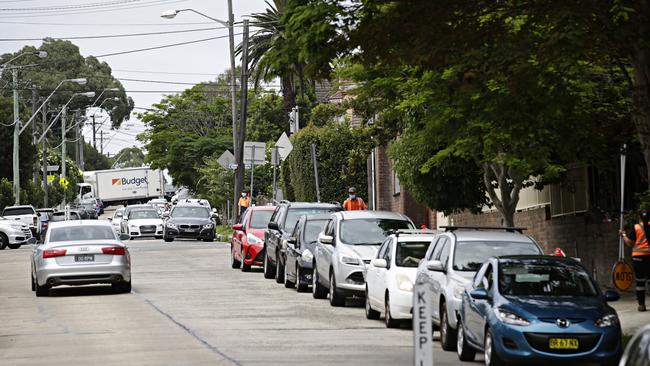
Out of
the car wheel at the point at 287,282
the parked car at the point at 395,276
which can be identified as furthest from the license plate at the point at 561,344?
the car wheel at the point at 287,282

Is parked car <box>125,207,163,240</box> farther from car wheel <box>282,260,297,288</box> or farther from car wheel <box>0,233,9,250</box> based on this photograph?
car wheel <box>282,260,297,288</box>

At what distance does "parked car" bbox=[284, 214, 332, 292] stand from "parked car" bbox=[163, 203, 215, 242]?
23709mm

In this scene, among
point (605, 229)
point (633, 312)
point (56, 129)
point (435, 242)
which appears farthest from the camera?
point (56, 129)

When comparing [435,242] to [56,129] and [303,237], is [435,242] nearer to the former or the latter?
[303,237]

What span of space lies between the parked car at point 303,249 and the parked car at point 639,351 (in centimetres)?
1902

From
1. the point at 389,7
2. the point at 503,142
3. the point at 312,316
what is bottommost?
the point at 312,316

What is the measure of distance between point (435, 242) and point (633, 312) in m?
4.22

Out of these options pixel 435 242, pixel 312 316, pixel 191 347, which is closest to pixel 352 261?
pixel 312 316

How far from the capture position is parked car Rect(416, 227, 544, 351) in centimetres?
1714

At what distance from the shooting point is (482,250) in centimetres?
1803

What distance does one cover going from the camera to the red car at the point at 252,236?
3394 centimetres

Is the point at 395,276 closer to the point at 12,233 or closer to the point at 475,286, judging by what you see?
the point at 475,286

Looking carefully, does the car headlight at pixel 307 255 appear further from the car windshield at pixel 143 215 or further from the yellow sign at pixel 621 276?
the car windshield at pixel 143 215

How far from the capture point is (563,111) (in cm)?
1841
